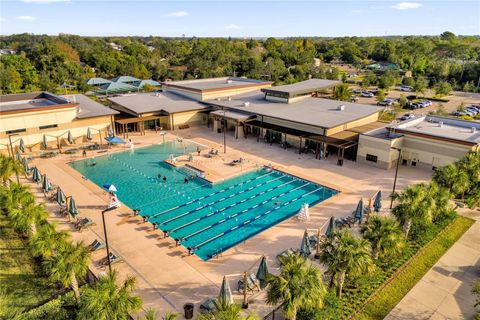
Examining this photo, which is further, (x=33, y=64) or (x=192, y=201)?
(x=33, y=64)

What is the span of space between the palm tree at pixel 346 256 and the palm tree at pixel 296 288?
235 centimetres

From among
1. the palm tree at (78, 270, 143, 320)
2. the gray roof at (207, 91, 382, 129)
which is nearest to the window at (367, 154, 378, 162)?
the gray roof at (207, 91, 382, 129)

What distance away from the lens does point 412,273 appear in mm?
22188

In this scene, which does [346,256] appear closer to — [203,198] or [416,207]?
[416,207]

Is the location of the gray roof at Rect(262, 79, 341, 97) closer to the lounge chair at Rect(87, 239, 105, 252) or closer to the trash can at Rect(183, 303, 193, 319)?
the lounge chair at Rect(87, 239, 105, 252)

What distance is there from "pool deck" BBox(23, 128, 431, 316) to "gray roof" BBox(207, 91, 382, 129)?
4981 mm

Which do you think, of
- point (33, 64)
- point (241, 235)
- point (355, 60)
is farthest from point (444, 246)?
→ point (355, 60)

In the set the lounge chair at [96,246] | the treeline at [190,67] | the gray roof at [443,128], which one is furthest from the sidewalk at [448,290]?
the treeline at [190,67]

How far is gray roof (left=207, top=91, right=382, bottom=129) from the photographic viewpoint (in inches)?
1831

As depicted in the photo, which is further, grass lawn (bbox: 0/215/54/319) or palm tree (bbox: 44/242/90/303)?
grass lawn (bbox: 0/215/54/319)

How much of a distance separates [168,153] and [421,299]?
114 feet

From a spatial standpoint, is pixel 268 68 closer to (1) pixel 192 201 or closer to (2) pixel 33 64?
(2) pixel 33 64

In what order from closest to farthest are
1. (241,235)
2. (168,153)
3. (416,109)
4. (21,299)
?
(21,299)
(241,235)
(168,153)
(416,109)

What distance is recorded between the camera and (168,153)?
4647 centimetres
